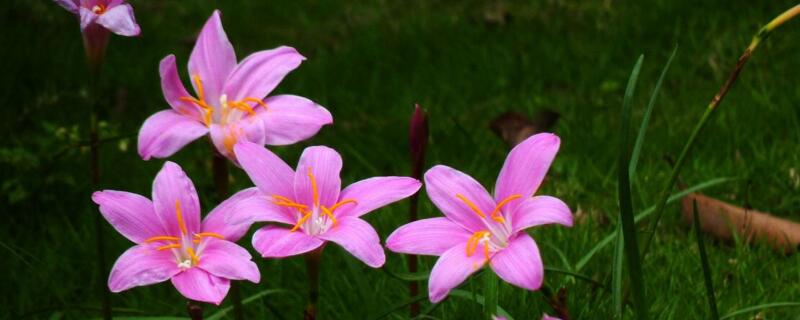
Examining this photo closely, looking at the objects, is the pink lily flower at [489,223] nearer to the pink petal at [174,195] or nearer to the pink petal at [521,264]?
the pink petal at [521,264]

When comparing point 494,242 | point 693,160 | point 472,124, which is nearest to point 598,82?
point 472,124

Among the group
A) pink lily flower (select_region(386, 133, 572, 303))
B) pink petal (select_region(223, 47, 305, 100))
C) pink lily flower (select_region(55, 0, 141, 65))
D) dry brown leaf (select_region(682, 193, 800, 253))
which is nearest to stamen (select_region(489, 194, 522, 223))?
pink lily flower (select_region(386, 133, 572, 303))

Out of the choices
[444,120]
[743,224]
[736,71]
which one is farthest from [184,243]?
[444,120]

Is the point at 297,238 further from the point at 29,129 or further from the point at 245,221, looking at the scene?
the point at 29,129

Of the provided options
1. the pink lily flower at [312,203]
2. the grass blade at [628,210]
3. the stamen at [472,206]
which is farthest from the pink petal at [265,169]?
the grass blade at [628,210]

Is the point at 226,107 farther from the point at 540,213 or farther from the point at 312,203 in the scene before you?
the point at 540,213
